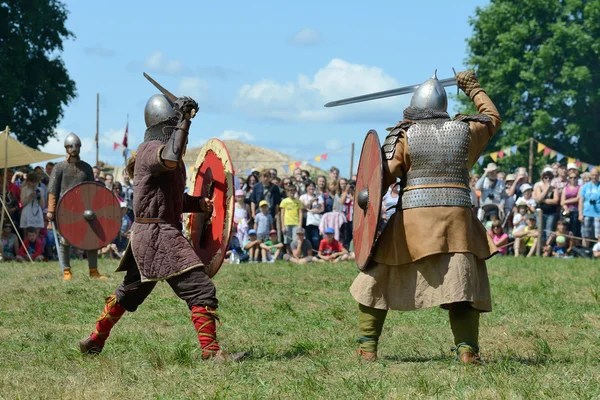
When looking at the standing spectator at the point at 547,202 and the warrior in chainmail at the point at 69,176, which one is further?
the standing spectator at the point at 547,202

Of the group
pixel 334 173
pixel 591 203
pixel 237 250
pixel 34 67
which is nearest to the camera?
pixel 591 203

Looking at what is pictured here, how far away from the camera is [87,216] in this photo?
10.3m

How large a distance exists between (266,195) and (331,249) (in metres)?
1.48

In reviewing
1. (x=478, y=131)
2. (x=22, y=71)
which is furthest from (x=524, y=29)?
(x=478, y=131)

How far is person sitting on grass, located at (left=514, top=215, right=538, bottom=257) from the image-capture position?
14344 mm

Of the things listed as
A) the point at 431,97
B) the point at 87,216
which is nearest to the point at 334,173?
the point at 87,216

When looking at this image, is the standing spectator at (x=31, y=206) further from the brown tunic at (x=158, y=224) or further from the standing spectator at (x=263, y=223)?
the brown tunic at (x=158, y=224)

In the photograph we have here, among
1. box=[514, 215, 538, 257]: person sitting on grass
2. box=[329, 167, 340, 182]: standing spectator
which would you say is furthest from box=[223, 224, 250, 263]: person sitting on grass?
box=[514, 215, 538, 257]: person sitting on grass

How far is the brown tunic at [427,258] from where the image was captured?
5.64 metres

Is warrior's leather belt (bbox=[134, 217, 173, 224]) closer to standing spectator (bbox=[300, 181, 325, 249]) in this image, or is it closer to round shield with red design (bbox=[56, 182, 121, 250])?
round shield with red design (bbox=[56, 182, 121, 250])

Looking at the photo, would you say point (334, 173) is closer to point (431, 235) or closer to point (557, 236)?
point (557, 236)

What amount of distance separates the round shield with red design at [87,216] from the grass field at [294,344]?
471 millimetres

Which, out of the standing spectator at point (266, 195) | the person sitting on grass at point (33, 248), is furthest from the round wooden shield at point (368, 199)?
the person sitting on grass at point (33, 248)

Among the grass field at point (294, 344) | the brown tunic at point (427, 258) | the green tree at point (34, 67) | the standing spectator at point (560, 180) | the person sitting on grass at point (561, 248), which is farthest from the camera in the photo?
the green tree at point (34, 67)
